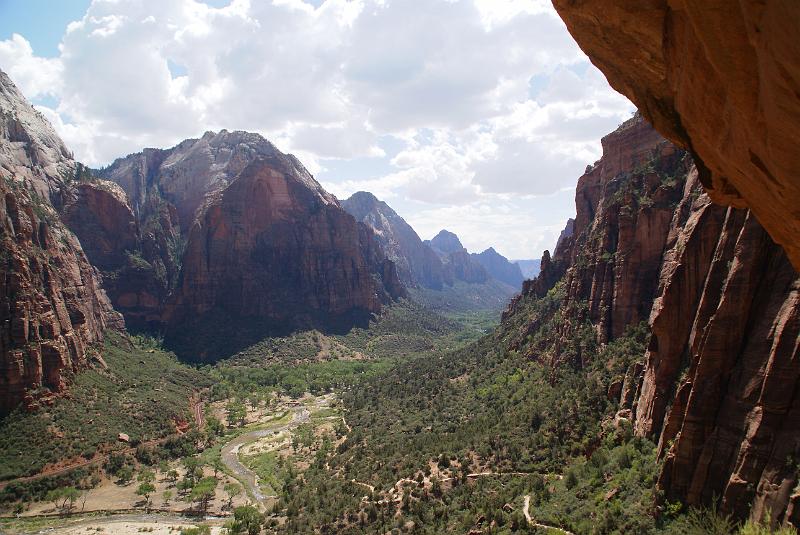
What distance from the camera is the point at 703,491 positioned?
2569 centimetres

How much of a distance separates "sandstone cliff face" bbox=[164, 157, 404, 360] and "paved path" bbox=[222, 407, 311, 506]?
6132 centimetres

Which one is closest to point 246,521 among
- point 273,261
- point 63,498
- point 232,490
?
point 232,490

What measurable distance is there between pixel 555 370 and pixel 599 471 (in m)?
19.8

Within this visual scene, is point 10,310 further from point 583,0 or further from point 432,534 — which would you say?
point 583,0

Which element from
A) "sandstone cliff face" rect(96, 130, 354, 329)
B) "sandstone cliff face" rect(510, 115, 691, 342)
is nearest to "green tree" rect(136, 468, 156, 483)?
"sandstone cliff face" rect(510, 115, 691, 342)

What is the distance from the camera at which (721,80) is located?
399 inches

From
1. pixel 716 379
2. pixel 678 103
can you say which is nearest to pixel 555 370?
pixel 716 379

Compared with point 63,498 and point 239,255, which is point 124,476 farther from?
point 239,255

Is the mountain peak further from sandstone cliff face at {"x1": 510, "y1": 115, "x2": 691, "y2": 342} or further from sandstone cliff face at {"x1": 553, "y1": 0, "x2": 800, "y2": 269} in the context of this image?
sandstone cliff face at {"x1": 553, "y1": 0, "x2": 800, "y2": 269}

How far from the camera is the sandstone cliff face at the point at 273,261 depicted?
15525 centimetres

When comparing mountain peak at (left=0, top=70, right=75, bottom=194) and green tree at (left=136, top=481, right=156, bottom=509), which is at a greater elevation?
mountain peak at (left=0, top=70, right=75, bottom=194)

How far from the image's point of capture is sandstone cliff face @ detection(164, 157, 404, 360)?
155 metres

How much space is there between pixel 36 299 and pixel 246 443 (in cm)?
3579

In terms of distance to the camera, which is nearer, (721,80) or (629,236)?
(721,80)
